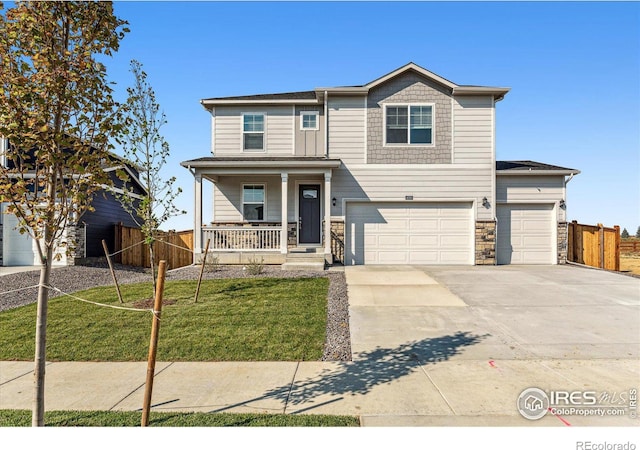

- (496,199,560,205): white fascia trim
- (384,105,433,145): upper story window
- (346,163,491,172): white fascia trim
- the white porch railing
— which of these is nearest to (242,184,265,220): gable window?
the white porch railing

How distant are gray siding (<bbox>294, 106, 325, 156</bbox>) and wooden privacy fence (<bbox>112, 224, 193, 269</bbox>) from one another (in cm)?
620

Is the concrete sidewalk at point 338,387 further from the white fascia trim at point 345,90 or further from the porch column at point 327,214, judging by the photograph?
the white fascia trim at point 345,90

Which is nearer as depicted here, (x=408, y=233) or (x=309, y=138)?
(x=408, y=233)

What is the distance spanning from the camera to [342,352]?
17.8ft

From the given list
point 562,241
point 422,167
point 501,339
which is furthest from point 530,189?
point 501,339

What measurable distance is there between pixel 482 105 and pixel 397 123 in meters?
3.17

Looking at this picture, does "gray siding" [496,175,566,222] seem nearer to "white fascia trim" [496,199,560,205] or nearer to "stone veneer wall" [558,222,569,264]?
"white fascia trim" [496,199,560,205]

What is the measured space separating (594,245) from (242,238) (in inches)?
511

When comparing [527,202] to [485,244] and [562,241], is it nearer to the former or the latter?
[562,241]

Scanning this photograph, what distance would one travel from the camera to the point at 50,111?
10.2 feet
